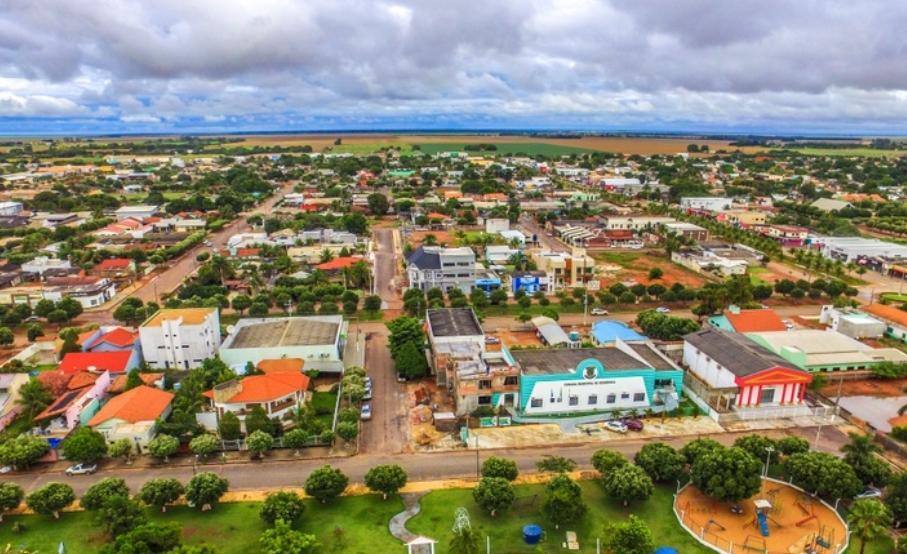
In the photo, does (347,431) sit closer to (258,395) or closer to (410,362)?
(258,395)

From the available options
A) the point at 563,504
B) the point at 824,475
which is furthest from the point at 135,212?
the point at 824,475

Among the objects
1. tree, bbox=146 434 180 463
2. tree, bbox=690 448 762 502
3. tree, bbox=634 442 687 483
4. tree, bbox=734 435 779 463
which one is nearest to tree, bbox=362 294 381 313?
tree, bbox=146 434 180 463

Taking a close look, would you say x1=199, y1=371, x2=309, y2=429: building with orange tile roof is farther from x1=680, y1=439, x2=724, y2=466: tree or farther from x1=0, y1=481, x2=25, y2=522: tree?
A: x1=680, y1=439, x2=724, y2=466: tree

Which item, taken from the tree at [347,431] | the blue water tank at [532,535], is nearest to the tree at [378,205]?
the tree at [347,431]

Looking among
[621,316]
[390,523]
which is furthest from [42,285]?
[621,316]

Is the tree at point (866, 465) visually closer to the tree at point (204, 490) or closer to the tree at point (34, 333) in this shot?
the tree at point (204, 490)
